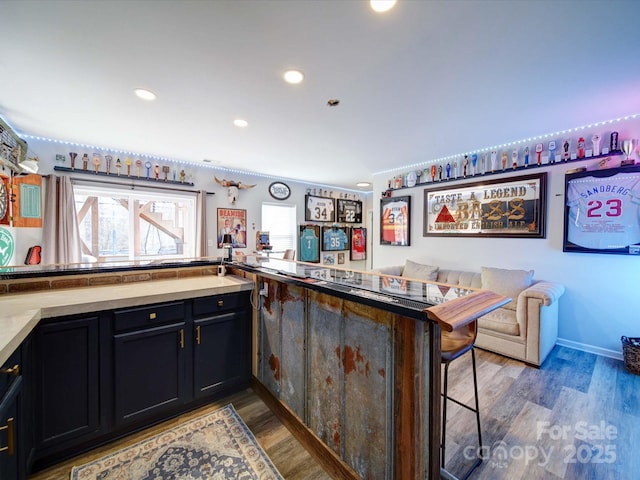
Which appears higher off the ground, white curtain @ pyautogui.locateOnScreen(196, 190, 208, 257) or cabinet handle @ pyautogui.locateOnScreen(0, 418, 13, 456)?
white curtain @ pyautogui.locateOnScreen(196, 190, 208, 257)

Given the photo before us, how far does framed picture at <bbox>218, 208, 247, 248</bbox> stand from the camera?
5.14m

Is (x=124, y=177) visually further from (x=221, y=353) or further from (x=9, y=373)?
(x=9, y=373)

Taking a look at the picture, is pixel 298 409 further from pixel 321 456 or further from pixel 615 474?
pixel 615 474

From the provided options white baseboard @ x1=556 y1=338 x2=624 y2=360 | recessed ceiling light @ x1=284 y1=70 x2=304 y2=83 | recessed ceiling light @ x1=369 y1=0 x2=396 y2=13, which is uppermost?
recessed ceiling light @ x1=284 y1=70 x2=304 y2=83

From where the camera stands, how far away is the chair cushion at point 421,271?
4.10m

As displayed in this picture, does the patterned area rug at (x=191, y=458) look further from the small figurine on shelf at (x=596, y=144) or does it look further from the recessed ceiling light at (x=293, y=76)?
the small figurine on shelf at (x=596, y=144)

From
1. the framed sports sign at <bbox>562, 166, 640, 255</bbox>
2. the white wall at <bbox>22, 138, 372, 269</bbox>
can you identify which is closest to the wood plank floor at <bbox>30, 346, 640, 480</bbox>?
the framed sports sign at <bbox>562, 166, 640, 255</bbox>

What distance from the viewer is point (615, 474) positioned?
1531mm

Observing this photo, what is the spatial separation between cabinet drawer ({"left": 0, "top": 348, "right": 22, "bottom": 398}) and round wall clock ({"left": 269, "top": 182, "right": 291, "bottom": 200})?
4.85 meters

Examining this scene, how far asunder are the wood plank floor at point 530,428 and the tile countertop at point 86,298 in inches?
36.7

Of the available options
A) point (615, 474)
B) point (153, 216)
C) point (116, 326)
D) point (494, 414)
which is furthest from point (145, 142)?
point (615, 474)

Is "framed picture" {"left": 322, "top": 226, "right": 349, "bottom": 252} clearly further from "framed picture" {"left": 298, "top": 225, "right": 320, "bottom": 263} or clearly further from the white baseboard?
the white baseboard

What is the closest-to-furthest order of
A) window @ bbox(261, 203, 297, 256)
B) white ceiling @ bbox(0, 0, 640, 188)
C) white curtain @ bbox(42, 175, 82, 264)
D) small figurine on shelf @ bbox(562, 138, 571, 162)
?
white ceiling @ bbox(0, 0, 640, 188)
small figurine on shelf @ bbox(562, 138, 571, 162)
white curtain @ bbox(42, 175, 82, 264)
window @ bbox(261, 203, 297, 256)

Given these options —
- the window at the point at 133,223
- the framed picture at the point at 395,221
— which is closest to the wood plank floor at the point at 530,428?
the framed picture at the point at 395,221
